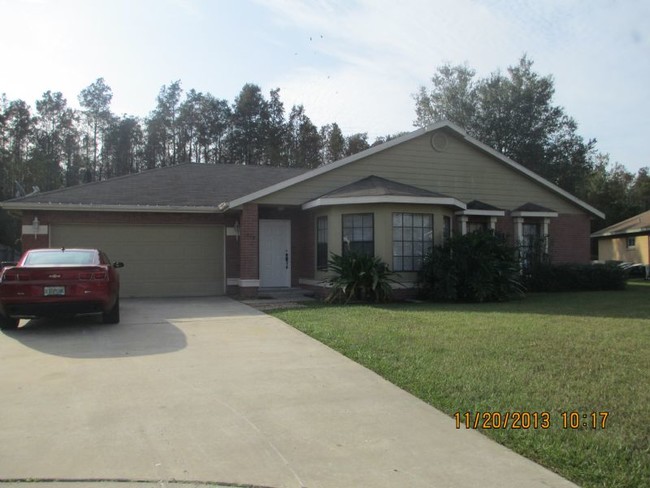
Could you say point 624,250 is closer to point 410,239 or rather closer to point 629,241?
point 629,241

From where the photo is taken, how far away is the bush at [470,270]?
13102mm

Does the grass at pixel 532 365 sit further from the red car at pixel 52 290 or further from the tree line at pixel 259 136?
the tree line at pixel 259 136

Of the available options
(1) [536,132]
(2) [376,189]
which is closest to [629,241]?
(1) [536,132]

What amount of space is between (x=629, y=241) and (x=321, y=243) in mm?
24442

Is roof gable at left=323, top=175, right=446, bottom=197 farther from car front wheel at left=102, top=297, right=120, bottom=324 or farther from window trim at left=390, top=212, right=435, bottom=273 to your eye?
car front wheel at left=102, top=297, right=120, bottom=324

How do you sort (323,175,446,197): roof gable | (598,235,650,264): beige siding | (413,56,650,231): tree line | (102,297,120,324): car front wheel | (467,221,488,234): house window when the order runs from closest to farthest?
(102,297,120,324): car front wheel, (323,175,446,197): roof gable, (467,221,488,234): house window, (598,235,650,264): beige siding, (413,56,650,231): tree line

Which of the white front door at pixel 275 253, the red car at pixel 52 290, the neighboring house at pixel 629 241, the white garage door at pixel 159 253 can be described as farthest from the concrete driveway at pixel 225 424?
the neighboring house at pixel 629 241

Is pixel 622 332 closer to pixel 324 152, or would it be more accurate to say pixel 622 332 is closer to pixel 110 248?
pixel 110 248

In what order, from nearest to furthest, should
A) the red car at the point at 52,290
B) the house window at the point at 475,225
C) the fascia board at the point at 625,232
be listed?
the red car at the point at 52,290 → the house window at the point at 475,225 → the fascia board at the point at 625,232

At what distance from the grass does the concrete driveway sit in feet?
0.97
